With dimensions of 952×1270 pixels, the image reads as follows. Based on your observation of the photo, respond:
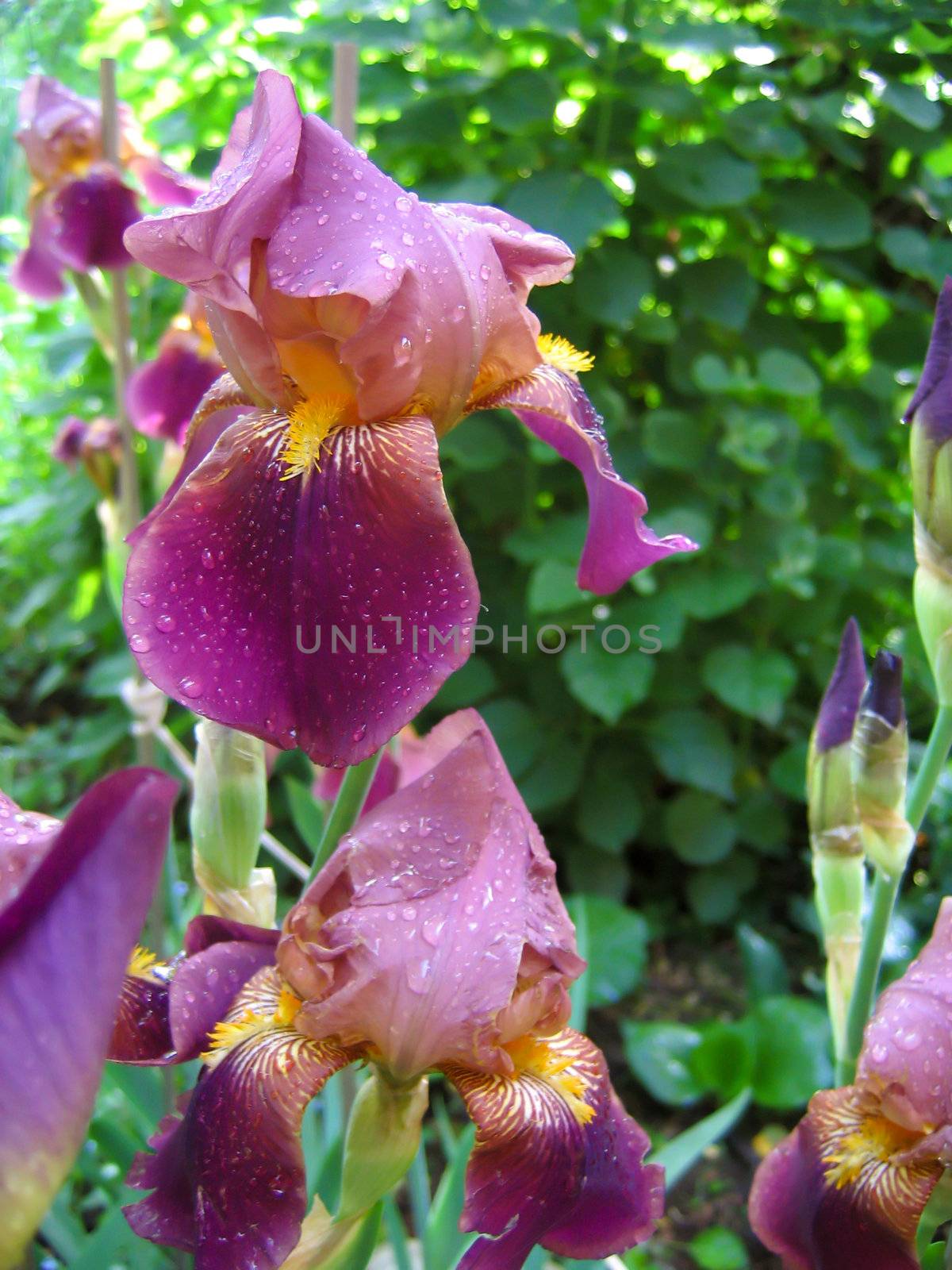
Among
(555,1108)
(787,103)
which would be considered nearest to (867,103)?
(787,103)

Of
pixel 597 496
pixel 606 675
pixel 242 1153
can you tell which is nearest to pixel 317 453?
pixel 597 496

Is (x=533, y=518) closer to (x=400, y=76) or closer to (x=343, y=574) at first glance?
(x=400, y=76)

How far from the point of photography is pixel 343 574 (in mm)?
591

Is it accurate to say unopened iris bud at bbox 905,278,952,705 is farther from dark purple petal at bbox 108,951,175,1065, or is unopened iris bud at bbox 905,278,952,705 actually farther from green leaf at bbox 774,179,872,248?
green leaf at bbox 774,179,872,248

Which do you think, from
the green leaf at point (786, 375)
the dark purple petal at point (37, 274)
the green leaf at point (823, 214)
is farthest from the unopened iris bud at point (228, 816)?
the green leaf at point (823, 214)

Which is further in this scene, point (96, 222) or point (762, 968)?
point (762, 968)

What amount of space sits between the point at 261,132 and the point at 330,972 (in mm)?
519

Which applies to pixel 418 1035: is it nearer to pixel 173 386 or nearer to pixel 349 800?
pixel 349 800

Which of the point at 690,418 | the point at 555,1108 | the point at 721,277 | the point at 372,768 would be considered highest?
the point at 372,768

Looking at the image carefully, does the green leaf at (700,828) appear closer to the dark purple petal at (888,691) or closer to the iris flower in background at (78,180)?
the dark purple petal at (888,691)

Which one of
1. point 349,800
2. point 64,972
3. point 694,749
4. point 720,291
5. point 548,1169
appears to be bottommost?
point 694,749

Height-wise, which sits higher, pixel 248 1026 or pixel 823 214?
pixel 248 1026

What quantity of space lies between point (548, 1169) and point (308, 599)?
39 cm

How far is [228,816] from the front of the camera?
796 millimetres
